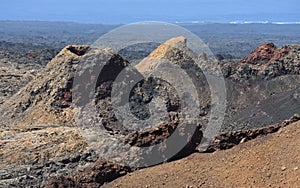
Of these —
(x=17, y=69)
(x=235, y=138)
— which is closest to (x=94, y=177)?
(x=235, y=138)

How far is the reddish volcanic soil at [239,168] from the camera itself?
1073 cm

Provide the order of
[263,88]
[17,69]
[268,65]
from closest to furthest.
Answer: [263,88] < [268,65] < [17,69]

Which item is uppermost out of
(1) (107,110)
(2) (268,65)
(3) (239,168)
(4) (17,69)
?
(3) (239,168)

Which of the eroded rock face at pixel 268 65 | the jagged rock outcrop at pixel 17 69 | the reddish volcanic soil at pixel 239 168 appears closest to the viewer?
the reddish volcanic soil at pixel 239 168

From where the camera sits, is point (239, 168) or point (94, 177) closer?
point (239, 168)

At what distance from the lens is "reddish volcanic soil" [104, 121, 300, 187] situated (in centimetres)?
1073

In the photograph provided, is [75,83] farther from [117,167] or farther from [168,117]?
[117,167]

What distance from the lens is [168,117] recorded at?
22719 millimetres

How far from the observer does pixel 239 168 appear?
11.3 metres

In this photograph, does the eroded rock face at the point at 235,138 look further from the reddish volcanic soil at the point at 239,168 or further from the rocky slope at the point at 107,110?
the reddish volcanic soil at the point at 239,168

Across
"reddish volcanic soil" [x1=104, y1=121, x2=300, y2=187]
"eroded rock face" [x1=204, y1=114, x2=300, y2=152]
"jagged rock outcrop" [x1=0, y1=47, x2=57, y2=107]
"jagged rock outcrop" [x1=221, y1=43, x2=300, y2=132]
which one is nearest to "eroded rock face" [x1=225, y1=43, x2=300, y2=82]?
"jagged rock outcrop" [x1=221, y1=43, x2=300, y2=132]

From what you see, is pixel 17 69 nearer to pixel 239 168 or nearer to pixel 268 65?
pixel 268 65

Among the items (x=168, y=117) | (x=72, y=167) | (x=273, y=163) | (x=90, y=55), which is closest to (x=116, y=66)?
(x=90, y=55)

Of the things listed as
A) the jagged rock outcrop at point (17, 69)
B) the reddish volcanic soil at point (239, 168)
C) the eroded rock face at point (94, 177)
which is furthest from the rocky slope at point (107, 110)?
the jagged rock outcrop at point (17, 69)
